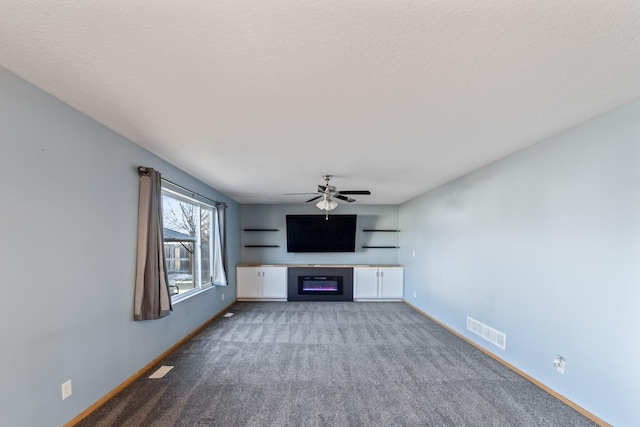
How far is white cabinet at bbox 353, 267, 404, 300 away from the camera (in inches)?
251

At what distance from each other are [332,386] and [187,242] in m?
3.14

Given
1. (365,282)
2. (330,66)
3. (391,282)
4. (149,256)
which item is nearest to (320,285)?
(365,282)

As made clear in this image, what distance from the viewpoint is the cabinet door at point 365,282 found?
252 inches

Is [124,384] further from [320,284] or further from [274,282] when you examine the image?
[320,284]

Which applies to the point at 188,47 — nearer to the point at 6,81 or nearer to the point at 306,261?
the point at 6,81

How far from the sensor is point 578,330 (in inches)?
89.1

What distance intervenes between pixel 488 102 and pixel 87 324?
11.6 feet

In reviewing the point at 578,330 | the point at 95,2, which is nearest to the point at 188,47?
the point at 95,2

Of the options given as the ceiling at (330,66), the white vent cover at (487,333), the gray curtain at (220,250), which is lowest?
the white vent cover at (487,333)

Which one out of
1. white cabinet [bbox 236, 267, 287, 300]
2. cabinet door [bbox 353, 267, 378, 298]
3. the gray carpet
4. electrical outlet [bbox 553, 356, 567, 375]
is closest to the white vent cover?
the gray carpet

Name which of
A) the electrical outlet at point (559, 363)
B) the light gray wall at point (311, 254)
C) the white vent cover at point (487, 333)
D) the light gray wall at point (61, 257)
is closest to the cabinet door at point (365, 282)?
the light gray wall at point (311, 254)

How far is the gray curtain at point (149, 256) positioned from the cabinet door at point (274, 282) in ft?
11.4

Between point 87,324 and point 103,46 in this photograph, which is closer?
point 103,46

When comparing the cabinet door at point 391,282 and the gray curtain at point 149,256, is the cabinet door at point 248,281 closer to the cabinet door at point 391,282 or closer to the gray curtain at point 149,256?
the cabinet door at point 391,282
